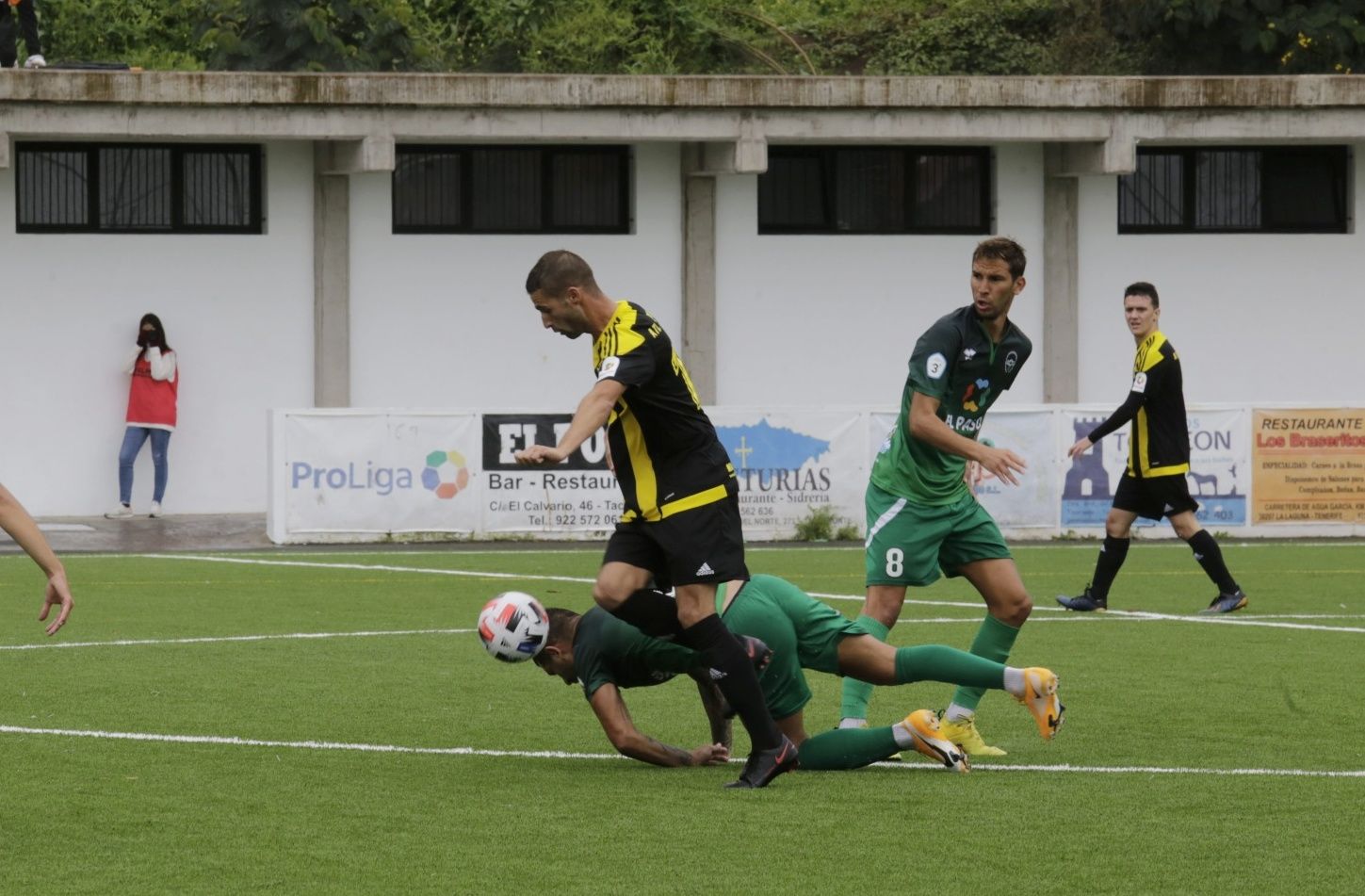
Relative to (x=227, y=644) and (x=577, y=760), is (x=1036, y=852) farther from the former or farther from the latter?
(x=227, y=644)

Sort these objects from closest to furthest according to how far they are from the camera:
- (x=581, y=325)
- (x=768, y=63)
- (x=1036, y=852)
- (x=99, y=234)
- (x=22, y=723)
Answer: (x=1036, y=852) → (x=581, y=325) → (x=22, y=723) → (x=99, y=234) → (x=768, y=63)

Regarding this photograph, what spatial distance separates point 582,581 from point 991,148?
11206mm

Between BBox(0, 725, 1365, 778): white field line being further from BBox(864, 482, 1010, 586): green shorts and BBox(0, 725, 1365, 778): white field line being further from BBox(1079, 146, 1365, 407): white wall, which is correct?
BBox(1079, 146, 1365, 407): white wall

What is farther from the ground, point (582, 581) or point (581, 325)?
point (581, 325)

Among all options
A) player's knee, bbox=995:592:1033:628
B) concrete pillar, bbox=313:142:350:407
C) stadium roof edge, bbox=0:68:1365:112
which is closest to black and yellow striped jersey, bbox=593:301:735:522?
player's knee, bbox=995:592:1033:628

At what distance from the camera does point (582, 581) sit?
1652cm

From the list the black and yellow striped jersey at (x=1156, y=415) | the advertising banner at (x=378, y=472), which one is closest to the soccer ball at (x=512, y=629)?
the black and yellow striped jersey at (x=1156, y=415)

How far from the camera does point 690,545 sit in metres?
7.86

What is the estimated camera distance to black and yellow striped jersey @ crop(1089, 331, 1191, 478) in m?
14.3

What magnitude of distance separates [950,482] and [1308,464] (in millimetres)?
13092

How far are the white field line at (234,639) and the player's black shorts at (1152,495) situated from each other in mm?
4436

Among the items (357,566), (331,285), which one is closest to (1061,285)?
(331,285)

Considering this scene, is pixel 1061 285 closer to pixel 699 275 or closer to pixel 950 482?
pixel 699 275

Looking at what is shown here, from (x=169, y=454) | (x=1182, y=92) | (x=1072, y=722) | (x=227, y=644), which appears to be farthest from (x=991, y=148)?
(x=1072, y=722)
